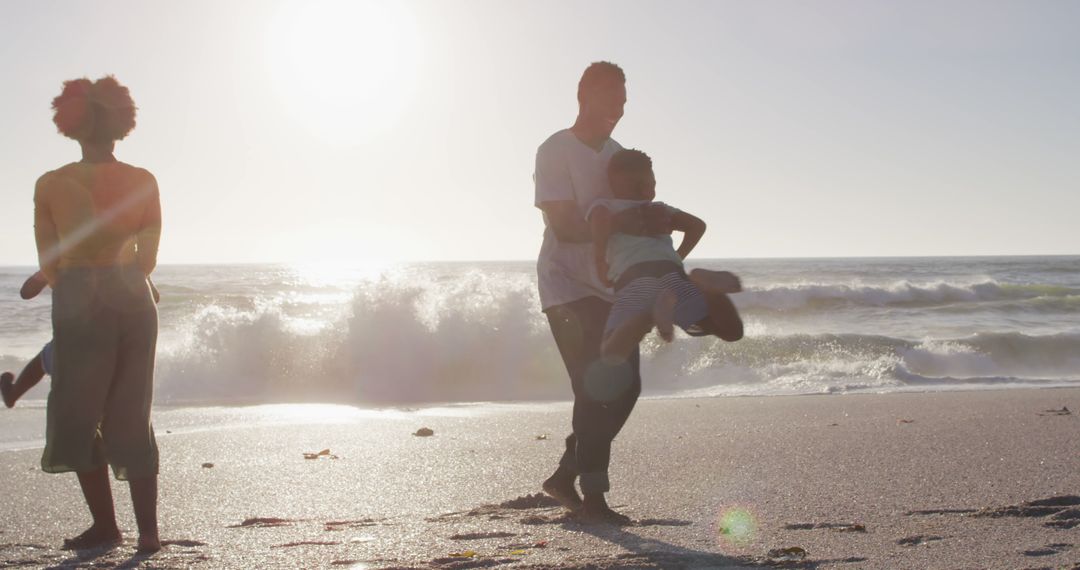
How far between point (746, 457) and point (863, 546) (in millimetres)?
2379

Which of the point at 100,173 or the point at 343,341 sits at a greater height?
the point at 100,173

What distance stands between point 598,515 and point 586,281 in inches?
33.8

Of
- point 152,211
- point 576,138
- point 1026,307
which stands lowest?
point 1026,307

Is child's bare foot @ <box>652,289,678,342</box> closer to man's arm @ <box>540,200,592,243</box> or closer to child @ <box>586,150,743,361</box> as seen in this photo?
child @ <box>586,150,743,361</box>

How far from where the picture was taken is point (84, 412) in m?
3.25

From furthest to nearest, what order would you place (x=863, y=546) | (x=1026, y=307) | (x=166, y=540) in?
(x=1026, y=307)
(x=166, y=540)
(x=863, y=546)

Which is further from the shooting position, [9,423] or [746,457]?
[9,423]

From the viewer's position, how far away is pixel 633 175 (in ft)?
11.0

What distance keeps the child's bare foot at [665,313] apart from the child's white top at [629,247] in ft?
0.56

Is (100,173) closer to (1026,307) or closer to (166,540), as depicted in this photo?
(166,540)

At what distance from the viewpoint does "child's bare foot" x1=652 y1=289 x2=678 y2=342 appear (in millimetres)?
3029

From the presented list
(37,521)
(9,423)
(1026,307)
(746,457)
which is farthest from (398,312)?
(1026,307)

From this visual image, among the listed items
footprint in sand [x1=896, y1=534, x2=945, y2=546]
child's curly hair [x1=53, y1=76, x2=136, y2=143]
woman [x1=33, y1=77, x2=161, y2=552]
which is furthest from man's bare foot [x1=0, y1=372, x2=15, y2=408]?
footprint in sand [x1=896, y1=534, x2=945, y2=546]

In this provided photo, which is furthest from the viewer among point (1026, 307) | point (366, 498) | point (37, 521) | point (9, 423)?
point (1026, 307)
